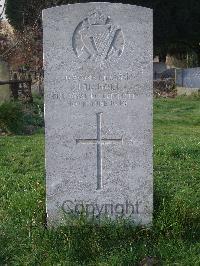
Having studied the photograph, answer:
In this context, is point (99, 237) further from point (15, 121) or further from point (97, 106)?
point (15, 121)

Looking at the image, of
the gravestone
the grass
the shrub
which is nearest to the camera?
the grass

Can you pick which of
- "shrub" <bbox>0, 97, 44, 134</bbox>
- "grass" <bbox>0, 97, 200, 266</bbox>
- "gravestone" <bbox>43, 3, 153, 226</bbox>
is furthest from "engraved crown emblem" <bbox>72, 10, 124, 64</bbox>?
"shrub" <bbox>0, 97, 44, 134</bbox>

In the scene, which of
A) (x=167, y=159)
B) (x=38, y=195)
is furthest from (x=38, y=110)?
(x=38, y=195)

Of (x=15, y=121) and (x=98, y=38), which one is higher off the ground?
(x=98, y=38)

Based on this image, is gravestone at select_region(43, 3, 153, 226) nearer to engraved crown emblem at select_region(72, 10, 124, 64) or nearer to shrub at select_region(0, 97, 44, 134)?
engraved crown emblem at select_region(72, 10, 124, 64)

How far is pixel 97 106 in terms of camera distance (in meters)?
4.73

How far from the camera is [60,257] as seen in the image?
421cm

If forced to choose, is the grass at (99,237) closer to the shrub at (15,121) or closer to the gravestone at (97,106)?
the gravestone at (97,106)

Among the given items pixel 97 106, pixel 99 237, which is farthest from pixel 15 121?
pixel 99 237

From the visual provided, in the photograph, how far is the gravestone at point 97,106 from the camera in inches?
184

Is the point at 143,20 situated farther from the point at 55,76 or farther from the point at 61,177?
the point at 61,177

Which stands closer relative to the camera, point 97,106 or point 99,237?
point 99,237

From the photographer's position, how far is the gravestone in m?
4.67

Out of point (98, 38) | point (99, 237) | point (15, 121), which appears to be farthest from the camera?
point (15, 121)
